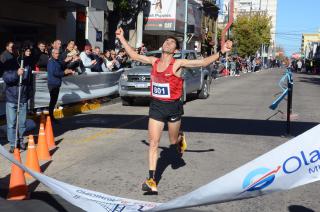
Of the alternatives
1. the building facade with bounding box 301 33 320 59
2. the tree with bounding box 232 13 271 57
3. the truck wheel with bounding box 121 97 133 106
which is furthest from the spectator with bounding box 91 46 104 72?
the tree with bounding box 232 13 271 57

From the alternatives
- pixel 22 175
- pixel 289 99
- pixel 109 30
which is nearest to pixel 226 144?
pixel 289 99

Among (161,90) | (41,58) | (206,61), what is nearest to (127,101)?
(41,58)

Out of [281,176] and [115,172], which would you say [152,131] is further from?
[281,176]

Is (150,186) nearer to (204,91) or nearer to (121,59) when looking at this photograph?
(204,91)

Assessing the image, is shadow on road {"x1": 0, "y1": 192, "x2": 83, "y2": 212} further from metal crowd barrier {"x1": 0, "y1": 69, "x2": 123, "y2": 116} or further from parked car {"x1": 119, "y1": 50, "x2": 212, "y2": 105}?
parked car {"x1": 119, "y1": 50, "x2": 212, "y2": 105}

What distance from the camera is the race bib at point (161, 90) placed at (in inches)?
247

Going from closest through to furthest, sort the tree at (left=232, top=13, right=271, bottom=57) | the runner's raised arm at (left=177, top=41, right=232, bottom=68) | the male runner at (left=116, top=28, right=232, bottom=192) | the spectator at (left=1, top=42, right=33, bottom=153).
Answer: the runner's raised arm at (left=177, top=41, right=232, bottom=68) → the male runner at (left=116, top=28, right=232, bottom=192) → the spectator at (left=1, top=42, right=33, bottom=153) → the tree at (left=232, top=13, right=271, bottom=57)

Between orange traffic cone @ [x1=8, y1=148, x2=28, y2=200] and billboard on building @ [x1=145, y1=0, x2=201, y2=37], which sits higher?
billboard on building @ [x1=145, y1=0, x2=201, y2=37]

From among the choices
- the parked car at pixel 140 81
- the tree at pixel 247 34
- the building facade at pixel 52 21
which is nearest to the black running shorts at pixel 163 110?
the parked car at pixel 140 81

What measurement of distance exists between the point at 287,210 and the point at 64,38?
18.4m

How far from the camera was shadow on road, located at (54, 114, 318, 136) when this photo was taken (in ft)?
36.4

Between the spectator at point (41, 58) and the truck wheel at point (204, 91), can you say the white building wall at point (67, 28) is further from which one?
the spectator at point (41, 58)

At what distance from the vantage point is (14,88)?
839cm

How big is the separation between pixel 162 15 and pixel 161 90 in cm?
2972
